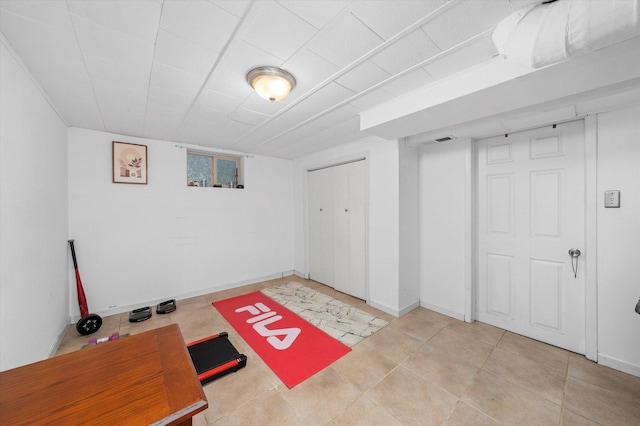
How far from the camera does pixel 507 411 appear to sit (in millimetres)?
1713

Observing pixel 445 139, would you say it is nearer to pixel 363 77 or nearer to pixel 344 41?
pixel 363 77

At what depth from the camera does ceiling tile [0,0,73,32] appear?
125 cm

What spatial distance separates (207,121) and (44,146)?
1.49 meters

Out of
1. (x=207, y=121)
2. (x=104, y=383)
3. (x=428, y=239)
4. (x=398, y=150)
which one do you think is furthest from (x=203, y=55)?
(x=428, y=239)

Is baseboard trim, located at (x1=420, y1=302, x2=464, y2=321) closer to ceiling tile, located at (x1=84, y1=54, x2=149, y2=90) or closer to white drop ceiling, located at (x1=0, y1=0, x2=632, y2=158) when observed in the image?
white drop ceiling, located at (x1=0, y1=0, x2=632, y2=158)

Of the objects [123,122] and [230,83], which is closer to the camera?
[230,83]

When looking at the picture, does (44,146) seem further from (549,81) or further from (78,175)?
(549,81)

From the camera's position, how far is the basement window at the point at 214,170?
412 cm

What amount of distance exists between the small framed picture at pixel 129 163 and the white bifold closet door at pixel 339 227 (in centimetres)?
276

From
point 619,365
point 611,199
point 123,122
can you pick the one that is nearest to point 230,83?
point 123,122

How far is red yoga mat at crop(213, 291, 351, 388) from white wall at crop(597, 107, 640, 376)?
235cm

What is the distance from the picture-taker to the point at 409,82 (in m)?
2.05

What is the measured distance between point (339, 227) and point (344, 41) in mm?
3011

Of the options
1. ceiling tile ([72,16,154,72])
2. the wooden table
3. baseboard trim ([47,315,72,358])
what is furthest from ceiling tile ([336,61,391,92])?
baseboard trim ([47,315,72,358])
